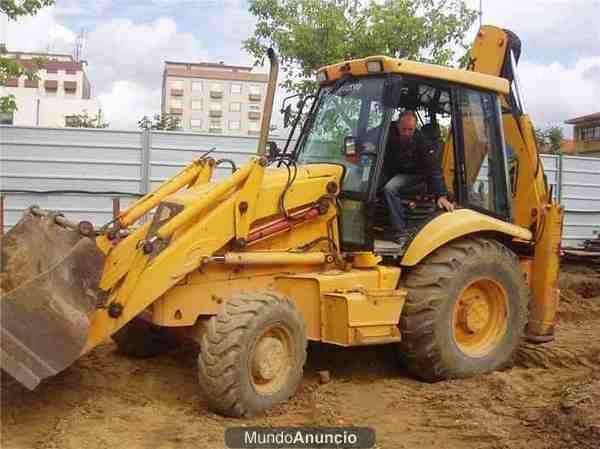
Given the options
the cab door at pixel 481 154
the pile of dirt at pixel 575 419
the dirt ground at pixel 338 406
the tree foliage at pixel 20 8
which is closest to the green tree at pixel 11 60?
the tree foliage at pixel 20 8

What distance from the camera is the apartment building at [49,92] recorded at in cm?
1242

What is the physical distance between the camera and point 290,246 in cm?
562

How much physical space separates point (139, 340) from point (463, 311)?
2.62m

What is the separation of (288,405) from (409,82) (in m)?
2.64

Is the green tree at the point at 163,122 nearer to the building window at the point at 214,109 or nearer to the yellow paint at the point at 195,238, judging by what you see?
the yellow paint at the point at 195,238

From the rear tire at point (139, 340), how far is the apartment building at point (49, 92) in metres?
6.27

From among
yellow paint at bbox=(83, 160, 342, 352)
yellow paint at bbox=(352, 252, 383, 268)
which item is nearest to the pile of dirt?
yellow paint at bbox=(352, 252, 383, 268)

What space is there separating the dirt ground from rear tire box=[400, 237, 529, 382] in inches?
6.9

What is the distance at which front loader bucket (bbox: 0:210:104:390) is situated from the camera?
417 centimetres

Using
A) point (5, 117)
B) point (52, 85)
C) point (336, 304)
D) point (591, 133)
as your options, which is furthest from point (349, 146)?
point (52, 85)

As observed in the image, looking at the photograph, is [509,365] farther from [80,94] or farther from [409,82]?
[80,94]

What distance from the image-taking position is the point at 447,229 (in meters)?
5.86

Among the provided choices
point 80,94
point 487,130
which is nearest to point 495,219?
point 487,130

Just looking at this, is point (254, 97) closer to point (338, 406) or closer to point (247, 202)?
point (247, 202)
